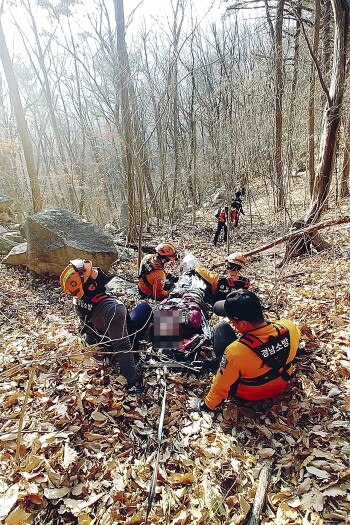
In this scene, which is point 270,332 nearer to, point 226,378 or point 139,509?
point 226,378

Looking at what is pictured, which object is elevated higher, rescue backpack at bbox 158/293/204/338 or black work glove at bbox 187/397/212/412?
rescue backpack at bbox 158/293/204/338

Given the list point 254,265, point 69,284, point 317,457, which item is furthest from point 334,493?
point 254,265

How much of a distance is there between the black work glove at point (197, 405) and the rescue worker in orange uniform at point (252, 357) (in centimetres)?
8

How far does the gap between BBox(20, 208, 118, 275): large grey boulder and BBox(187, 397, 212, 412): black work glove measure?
4908 mm

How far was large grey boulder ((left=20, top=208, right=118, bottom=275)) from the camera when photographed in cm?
→ 700

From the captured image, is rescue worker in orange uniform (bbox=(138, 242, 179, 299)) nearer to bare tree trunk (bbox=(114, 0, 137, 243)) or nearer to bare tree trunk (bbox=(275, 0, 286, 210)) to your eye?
bare tree trunk (bbox=(114, 0, 137, 243))

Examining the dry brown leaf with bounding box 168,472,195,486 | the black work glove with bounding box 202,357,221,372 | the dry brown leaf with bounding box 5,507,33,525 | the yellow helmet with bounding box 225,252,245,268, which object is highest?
the yellow helmet with bounding box 225,252,245,268

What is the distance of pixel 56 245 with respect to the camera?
6.98 meters

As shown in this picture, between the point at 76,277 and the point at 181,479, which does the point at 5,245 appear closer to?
the point at 76,277

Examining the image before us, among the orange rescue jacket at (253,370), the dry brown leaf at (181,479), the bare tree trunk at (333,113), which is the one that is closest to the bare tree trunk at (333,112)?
the bare tree trunk at (333,113)

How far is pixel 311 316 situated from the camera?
418 cm

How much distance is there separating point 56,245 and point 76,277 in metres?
4.28

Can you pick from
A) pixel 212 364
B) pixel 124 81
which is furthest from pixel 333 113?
pixel 212 364

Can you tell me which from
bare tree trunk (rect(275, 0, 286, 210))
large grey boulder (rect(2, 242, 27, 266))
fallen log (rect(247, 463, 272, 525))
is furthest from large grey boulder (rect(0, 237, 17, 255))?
fallen log (rect(247, 463, 272, 525))
